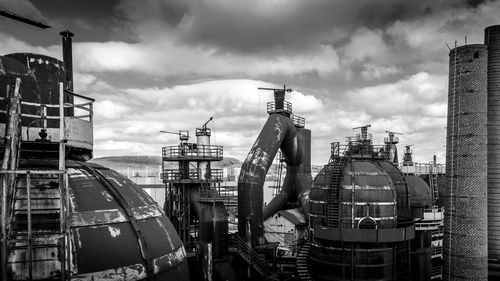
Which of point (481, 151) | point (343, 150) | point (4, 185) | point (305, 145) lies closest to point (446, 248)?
point (481, 151)

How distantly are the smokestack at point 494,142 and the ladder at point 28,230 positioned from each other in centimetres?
2805

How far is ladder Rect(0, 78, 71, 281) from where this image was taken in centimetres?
778

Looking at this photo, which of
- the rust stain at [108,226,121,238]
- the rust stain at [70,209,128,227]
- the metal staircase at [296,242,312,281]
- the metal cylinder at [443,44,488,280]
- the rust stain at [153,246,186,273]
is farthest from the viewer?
the metal staircase at [296,242,312,281]

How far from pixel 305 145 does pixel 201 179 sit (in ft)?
39.0

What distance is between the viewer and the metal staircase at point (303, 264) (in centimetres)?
2450

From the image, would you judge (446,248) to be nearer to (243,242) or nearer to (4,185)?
(243,242)

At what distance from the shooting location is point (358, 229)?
21266 mm

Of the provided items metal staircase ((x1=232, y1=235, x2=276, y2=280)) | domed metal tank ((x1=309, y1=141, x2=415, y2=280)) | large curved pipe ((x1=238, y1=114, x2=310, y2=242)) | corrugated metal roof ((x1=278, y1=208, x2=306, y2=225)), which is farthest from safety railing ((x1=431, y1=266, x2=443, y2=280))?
large curved pipe ((x1=238, y1=114, x2=310, y2=242))

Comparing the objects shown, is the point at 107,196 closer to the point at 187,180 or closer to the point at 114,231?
the point at 114,231

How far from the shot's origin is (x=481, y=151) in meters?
21.8

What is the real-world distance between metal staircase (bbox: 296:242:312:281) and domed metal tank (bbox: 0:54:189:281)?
1524cm

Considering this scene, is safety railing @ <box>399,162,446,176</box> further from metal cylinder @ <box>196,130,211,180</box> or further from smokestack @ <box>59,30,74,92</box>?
smokestack @ <box>59,30,74,92</box>

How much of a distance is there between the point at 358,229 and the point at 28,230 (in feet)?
58.8

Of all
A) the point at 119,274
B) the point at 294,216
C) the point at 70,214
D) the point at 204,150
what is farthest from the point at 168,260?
the point at 294,216
